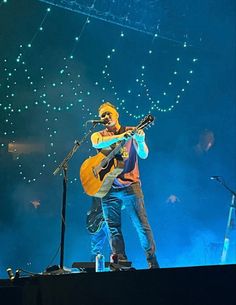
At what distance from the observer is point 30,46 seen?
7035 mm

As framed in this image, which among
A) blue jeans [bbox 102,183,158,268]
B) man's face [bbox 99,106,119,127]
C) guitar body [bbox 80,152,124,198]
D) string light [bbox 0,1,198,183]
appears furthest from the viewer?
string light [bbox 0,1,198,183]

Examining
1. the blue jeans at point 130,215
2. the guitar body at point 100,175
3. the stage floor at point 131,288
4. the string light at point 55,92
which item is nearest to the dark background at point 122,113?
the string light at point 55,92

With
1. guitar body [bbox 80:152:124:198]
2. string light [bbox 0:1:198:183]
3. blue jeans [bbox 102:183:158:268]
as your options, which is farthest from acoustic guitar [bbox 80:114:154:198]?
string light [bbox 0:1:198:183]

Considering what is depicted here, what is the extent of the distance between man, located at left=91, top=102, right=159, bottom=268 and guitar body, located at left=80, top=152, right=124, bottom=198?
0.07 meters

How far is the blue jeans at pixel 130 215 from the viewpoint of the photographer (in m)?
4.36

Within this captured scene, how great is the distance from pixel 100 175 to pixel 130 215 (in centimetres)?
56

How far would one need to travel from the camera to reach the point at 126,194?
455cm

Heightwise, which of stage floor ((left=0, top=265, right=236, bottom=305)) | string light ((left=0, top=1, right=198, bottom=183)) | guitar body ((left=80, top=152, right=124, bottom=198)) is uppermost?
string light ((left=0, top=1, right=198, bottom=183))

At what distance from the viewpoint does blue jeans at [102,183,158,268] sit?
436 cm

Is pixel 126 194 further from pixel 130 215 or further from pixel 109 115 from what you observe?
pixel 109 115

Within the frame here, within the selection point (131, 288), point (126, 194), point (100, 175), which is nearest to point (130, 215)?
point (126, 194)

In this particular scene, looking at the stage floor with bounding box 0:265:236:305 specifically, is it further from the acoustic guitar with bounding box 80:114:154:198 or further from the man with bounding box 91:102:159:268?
the acoustic guitar with bounding box 80:114:154:198

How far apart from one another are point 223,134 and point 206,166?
2.66 feet

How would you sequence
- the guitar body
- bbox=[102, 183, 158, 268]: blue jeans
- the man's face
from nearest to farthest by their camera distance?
bbox=[102, 183, 158, 268]: blue jeans, the guitar body, the man's face
